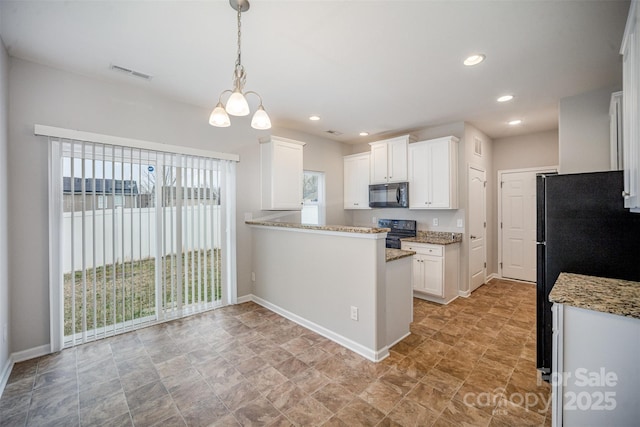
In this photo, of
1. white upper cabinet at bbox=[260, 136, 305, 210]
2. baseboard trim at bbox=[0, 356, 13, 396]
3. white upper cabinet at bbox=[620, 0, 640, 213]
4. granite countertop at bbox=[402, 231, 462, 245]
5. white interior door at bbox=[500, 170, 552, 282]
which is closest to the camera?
white upper cabinet at bbox=[620, 0, 640, 213]

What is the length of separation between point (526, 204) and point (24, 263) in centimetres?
694

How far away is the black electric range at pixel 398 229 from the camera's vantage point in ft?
14.8

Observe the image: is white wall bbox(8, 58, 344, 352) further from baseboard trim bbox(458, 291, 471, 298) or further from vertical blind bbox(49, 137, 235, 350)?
baseboard trim bbox(458, 291, 471, 298)

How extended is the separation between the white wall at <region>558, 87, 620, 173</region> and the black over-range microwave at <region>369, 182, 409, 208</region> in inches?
77.1

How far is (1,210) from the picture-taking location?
215 centimetres

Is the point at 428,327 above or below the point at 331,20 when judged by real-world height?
below

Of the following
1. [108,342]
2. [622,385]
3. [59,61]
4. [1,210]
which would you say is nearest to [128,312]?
[108,342]

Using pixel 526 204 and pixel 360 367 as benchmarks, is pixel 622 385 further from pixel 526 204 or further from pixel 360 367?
pixel 526 204

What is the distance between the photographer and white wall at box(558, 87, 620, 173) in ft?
9.80

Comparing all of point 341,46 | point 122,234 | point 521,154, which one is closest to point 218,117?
point 341,46

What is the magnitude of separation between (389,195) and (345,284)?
2402 millimetres

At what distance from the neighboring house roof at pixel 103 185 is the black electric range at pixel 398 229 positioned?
369cm

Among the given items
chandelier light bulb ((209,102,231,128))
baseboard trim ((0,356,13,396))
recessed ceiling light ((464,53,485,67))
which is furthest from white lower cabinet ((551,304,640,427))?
baseboard trim ((0,356,13,396))

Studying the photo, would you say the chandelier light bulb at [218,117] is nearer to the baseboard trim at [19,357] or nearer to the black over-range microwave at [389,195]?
the baseboard trim at [19,357]
